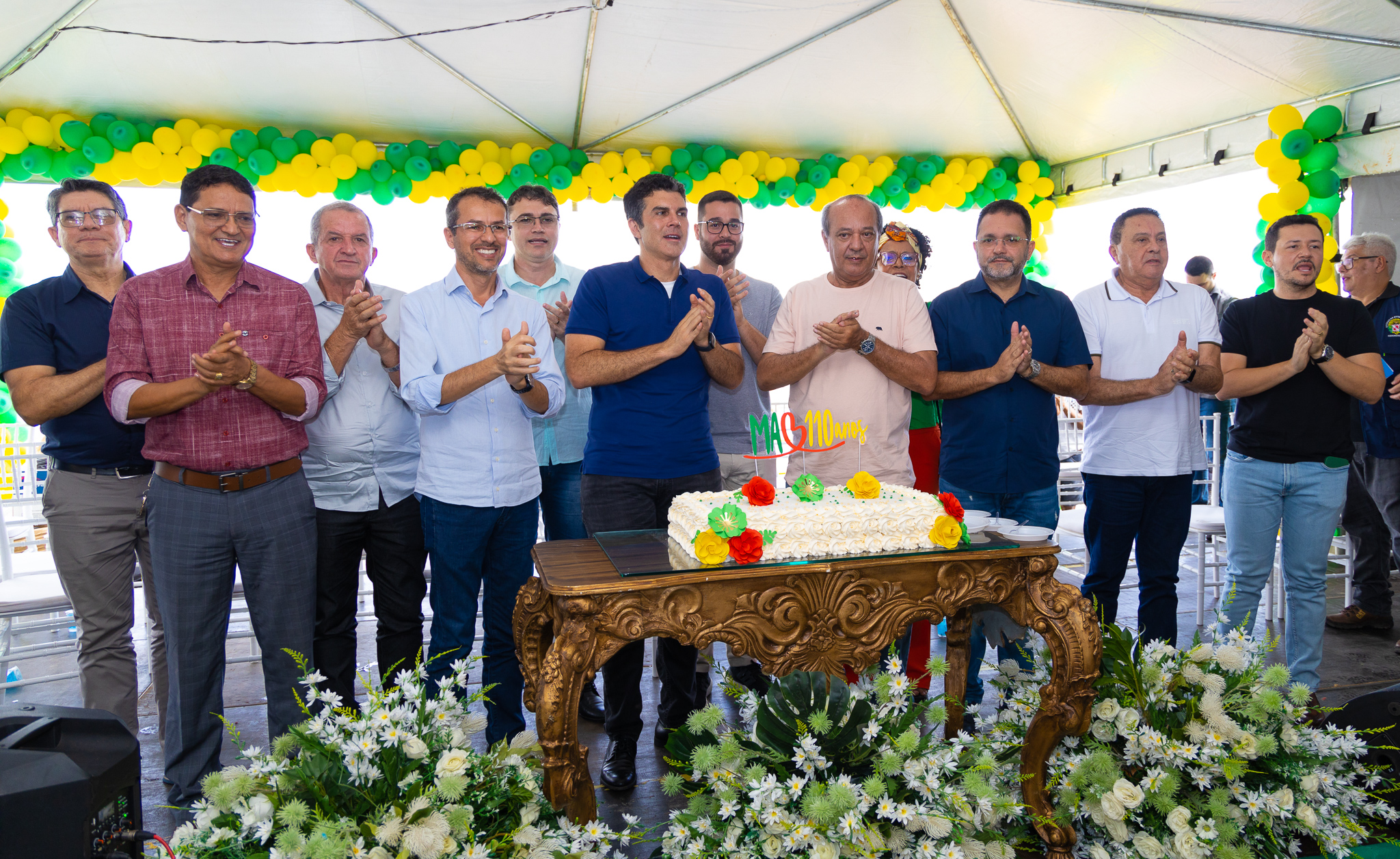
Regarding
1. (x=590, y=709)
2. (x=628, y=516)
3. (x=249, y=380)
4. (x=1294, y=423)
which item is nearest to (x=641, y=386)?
(x=628, y=516)

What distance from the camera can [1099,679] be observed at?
2324 millimetres

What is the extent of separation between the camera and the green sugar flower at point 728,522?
2064 mm

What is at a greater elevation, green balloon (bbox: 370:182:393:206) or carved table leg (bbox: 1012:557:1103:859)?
green balloon (bbox: 370:182:393:206)

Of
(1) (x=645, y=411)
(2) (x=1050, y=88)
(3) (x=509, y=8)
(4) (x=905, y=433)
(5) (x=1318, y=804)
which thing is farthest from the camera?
(2) (x=1050, y=88)

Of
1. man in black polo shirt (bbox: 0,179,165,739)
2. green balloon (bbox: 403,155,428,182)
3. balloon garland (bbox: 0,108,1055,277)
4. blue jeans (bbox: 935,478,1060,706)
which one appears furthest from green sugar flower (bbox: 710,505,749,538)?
green balloon (bbox: 403,155,428,182)

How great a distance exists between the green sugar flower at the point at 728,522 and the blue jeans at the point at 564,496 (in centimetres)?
157

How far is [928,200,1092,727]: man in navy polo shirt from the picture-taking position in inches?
120

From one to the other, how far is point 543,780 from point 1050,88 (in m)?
6.16

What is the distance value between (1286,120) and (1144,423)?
11.5 ft

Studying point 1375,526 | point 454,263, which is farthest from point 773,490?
point 1375,526

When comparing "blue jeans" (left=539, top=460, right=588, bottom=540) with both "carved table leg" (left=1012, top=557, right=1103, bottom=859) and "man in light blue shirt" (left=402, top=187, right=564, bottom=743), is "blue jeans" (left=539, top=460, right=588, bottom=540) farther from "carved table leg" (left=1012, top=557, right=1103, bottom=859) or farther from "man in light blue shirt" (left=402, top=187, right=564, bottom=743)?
"carved table leg" (left=1012, top=557, right=1103, bottom=859)

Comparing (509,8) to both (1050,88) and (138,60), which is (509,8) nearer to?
(138,60)

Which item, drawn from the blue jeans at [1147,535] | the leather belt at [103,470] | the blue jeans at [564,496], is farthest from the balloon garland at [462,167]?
the blue jeans at [1147,535]

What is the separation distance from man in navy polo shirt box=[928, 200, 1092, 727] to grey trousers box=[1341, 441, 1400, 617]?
2.14 m
